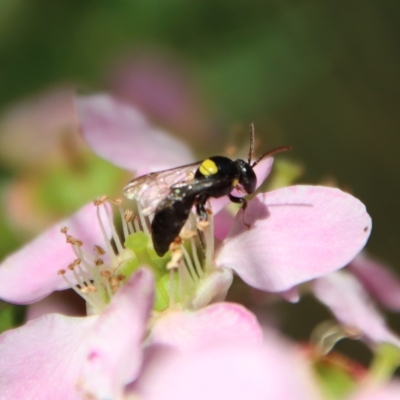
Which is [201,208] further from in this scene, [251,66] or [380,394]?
[251,66]

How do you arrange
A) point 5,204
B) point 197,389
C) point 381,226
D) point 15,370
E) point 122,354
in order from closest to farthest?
point 197,389 < point 122,354 < point 15,370 < point 5,204 < point 381,226

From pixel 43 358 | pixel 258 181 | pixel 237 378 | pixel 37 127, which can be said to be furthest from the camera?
pixel 37 127

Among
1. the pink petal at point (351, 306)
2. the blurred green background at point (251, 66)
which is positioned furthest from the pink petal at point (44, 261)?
the blurred green background at point (251, 66)

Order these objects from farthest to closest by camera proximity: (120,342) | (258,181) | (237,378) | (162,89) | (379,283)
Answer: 1. (162,89)
2. (379,283)
3. (258,181)
4. (120,342)
5. (237,378)

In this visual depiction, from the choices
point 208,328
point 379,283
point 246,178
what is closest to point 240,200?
point 246,178

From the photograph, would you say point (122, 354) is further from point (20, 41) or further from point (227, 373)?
point (20, 41)

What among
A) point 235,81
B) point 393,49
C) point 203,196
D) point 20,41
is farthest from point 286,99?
point 203,196

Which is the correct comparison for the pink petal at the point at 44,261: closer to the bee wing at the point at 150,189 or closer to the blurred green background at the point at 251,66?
the bee wing at the point at 150,189
